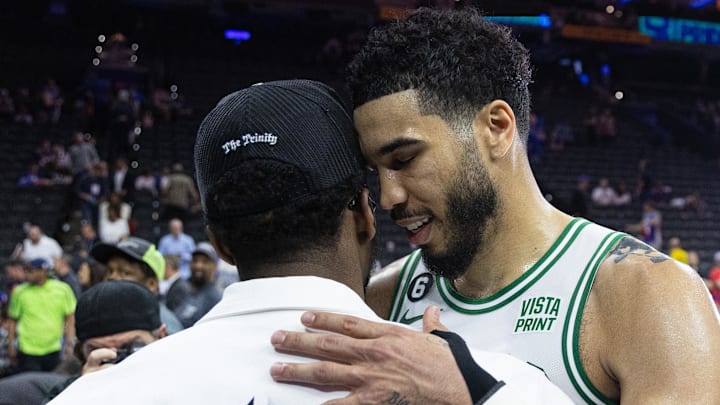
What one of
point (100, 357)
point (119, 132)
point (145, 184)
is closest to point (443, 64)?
point (100, 357)

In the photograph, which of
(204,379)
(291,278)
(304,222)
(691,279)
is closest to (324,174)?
(304,222)

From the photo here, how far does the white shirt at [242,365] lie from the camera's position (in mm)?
1220

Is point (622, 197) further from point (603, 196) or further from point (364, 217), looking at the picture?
point (364, 217)

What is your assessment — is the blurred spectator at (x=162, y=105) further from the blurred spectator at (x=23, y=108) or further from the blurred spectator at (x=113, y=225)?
the blurred spectator at (x=113, y=225)

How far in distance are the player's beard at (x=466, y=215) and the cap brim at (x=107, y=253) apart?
280 cm

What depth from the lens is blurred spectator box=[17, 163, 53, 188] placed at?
1284 centimetres

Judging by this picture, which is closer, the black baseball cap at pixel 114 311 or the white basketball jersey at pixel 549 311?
the white basketball jersey at pixel 549 311

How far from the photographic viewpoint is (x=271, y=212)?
1353 millimetres

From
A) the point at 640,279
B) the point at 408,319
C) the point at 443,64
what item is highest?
the point at 443,64

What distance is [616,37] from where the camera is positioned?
21.5 meters

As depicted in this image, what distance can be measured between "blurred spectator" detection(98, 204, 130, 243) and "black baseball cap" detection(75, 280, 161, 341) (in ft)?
25.4

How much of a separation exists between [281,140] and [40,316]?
22.0 feet

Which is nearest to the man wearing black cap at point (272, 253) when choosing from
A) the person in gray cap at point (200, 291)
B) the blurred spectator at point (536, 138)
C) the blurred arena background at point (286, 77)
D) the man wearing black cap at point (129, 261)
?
the man wearing black cap at point (129, 261)

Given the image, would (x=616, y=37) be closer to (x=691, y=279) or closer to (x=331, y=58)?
(x=331, y=58)
